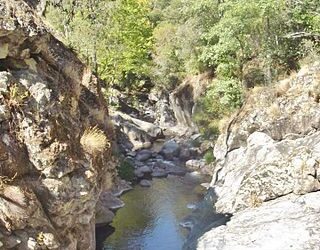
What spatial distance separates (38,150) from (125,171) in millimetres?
20952

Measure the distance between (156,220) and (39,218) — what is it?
14468mm

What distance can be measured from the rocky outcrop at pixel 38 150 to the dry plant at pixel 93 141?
3 centimetres

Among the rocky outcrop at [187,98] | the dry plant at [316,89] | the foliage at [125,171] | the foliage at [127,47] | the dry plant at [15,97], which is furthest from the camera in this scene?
the foliage at [127,47]

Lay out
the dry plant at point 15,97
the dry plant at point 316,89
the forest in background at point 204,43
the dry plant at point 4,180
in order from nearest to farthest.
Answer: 1. the dry plant at point 4,180
2. the dry plant at point 15,97
3. the dry plant at point 316,89
4. the forest in background at point 204,43

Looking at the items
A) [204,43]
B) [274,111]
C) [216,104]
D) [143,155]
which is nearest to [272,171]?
[274,111]

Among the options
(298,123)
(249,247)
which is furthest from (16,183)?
(298,123)

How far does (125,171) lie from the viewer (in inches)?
1372

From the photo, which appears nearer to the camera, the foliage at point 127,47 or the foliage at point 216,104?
the foliage at point 216,104

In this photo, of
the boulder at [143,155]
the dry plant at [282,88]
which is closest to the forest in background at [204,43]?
the dry plant at [282,88]

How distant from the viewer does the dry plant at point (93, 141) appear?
54.3 ft

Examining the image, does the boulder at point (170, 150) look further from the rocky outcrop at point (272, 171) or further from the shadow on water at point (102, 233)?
the shadow on water at point (102, 233)

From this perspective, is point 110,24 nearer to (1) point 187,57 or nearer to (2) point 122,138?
(1) point 187,57

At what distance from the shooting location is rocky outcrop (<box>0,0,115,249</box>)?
13.2 meters

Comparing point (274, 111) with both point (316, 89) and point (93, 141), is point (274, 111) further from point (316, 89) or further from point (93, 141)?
point (93, 141)
